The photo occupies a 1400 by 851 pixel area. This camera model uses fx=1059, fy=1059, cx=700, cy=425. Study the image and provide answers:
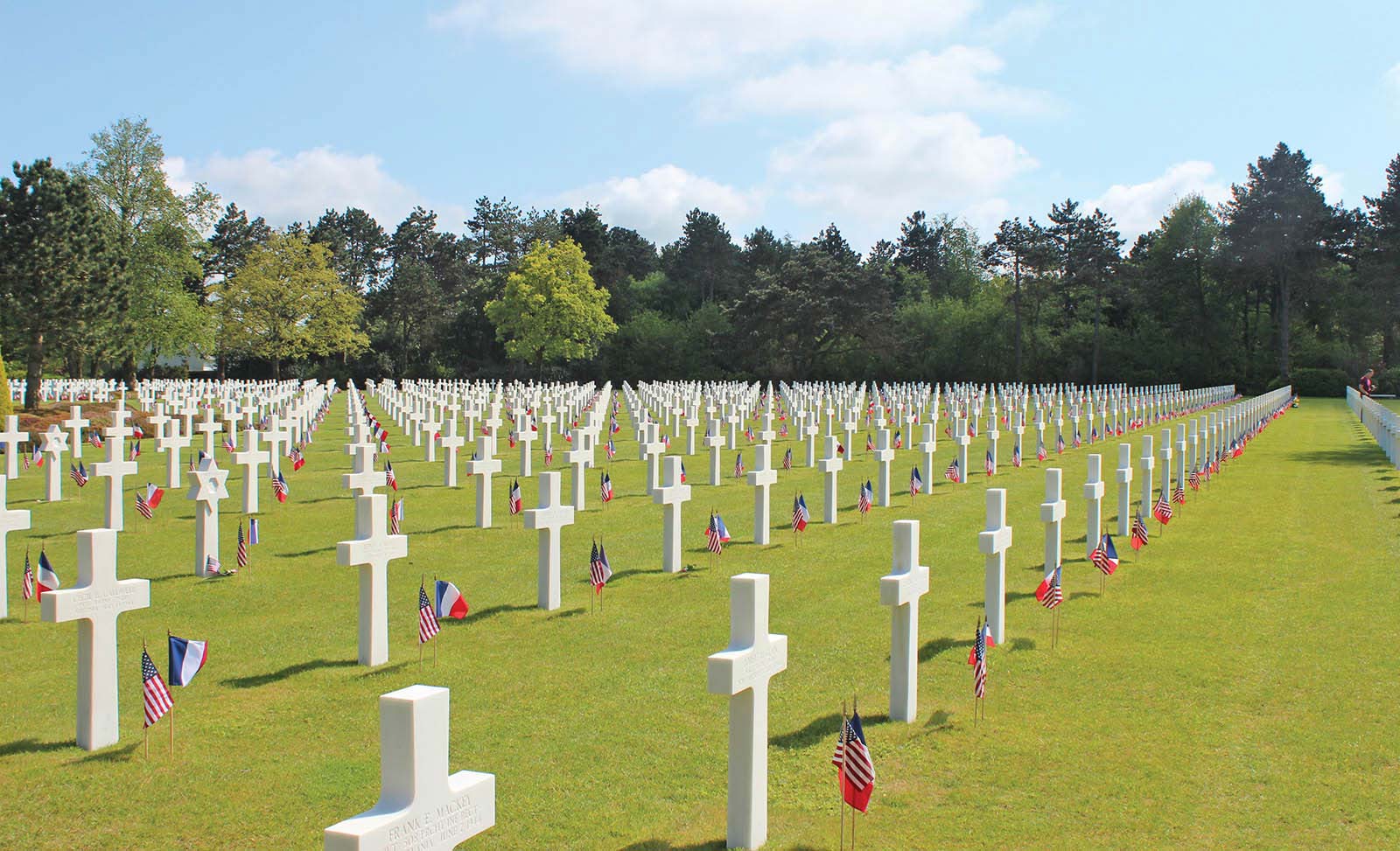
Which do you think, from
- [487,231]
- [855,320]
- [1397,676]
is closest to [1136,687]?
[1397,676]

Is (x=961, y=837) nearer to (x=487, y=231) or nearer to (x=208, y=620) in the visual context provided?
(x=208, y=620)

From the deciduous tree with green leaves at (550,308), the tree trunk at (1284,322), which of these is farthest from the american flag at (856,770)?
the tree trunk at (1284,322)

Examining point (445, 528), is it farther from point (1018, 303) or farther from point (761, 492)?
point (1018, 303)

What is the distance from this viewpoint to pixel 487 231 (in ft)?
301

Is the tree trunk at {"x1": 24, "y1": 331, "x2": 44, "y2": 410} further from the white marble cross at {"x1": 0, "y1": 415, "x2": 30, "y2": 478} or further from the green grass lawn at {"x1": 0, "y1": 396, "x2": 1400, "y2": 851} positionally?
the green grass lawn at {"x1": 0, "y1": 396, "x2": 1400, "y2": 851}

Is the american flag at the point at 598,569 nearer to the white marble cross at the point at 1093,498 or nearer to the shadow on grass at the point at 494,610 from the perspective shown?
the shadow on grass at the point at 494,610

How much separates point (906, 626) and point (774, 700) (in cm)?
103

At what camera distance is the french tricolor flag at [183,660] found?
607 centimetres

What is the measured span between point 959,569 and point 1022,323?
2554 inches

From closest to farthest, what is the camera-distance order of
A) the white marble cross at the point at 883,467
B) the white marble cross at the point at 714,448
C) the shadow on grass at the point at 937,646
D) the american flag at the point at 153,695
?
1. the american flag at the point at 153,695
2. the shadow on grass at the point at 937,646
3. the white marble cross at the point at 883,467
4. the white marble cross at the point at 714,448

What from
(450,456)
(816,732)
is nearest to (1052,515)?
(816,732)

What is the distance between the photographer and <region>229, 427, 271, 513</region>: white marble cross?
13.4m

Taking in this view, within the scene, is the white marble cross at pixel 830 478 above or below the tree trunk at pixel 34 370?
below

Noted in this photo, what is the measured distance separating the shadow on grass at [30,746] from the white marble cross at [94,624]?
123 mm
